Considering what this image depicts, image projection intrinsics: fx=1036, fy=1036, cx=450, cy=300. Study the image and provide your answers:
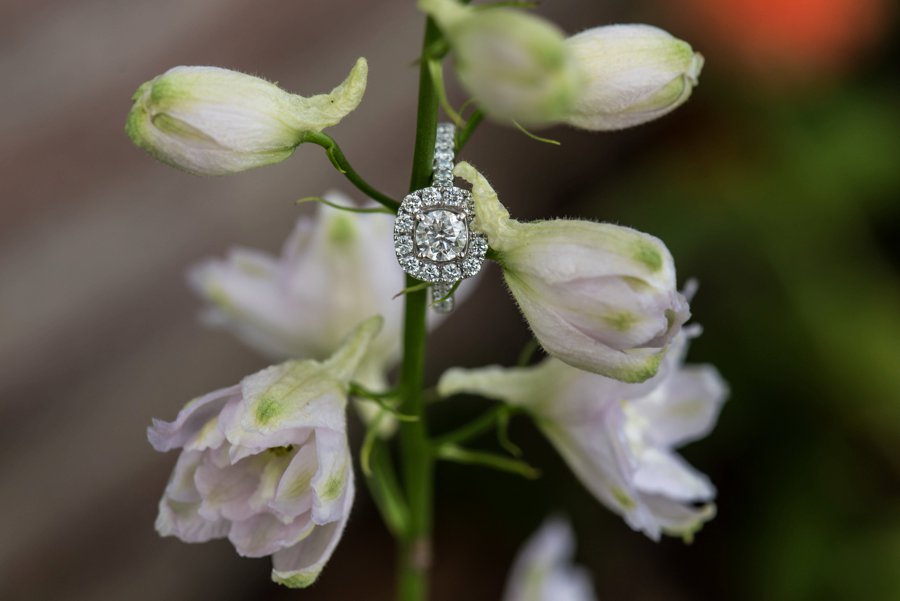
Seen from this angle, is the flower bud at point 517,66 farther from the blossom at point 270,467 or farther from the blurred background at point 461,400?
the blurred background at point 461,400

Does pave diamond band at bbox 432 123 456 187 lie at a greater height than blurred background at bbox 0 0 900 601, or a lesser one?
greater

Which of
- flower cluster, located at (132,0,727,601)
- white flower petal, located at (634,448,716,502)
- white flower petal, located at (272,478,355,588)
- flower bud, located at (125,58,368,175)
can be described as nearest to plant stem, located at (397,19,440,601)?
flower cluster, located at (132,0,727,601)

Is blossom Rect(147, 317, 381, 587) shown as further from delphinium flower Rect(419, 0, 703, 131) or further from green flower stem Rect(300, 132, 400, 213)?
delphinium flower Rect(419, 0, 703, 131)

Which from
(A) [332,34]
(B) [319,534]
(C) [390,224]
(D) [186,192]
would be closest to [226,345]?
(D) [186,192]

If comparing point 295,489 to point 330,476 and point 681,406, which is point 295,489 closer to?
point 330,476

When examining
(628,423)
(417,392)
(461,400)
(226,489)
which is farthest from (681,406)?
(461,400)

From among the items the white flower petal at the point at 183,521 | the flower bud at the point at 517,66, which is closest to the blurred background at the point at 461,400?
the white flower petal at the point at 183,521

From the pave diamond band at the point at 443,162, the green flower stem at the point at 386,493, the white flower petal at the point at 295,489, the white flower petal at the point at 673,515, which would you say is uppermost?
the pave diamond band at the point at 443,162
